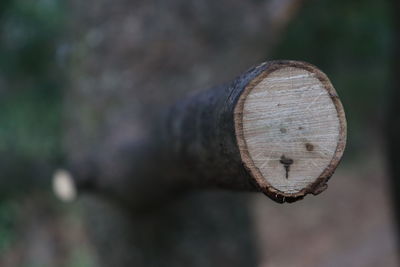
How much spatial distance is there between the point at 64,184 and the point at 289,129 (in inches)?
71.2

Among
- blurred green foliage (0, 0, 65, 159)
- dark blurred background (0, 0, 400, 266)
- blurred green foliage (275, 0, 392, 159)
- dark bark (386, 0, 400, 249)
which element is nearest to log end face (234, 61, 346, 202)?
dark bark (386, 0, 400, 249)

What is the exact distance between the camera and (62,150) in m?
5.63

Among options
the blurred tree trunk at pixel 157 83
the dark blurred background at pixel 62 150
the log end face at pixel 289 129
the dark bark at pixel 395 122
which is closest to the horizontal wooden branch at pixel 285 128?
the log end face at pixel 289 129

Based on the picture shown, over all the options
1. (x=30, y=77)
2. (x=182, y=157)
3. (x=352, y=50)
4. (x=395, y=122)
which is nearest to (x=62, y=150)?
(x=30, y=77)

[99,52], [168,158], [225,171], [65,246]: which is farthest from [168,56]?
[65,246]

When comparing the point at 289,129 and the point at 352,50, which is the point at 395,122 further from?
the point at 352,50

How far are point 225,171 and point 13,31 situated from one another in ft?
17.6

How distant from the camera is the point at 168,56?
9.39ft

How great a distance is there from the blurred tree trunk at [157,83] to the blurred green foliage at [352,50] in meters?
3.60

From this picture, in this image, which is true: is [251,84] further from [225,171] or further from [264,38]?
[264,38]

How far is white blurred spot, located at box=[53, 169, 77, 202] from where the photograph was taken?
2684 mm

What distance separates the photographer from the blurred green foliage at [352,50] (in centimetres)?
705

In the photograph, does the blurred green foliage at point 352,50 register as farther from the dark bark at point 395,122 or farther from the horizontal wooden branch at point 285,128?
the horizontal wooden branch at point 285,128

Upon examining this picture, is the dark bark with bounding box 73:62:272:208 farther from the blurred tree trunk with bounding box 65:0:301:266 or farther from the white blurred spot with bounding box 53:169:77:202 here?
the blurred tree trunk with bounding box 65:0:301:266
